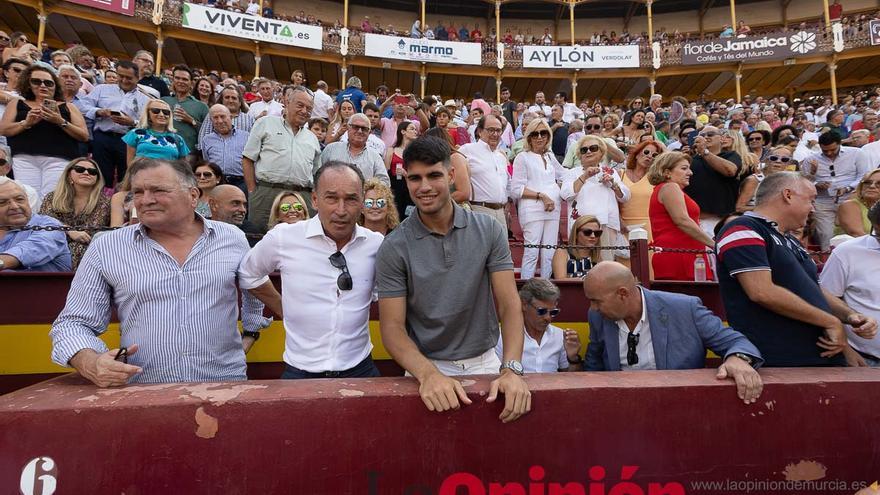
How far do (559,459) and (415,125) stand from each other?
4860 mm

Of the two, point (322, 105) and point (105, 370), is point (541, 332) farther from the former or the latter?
point (322, 105)

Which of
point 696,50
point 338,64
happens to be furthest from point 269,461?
point 696,50

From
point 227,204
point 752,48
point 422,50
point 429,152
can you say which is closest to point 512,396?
point 429,152

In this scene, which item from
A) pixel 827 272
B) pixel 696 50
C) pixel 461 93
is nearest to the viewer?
pixel 827 272

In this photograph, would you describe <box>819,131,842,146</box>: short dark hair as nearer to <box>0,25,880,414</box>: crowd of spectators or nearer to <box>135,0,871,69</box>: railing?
<box>0,25,880,414</box>: crowd of spectators

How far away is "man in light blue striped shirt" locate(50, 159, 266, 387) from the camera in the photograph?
1.88m

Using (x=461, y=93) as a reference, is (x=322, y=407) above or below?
below

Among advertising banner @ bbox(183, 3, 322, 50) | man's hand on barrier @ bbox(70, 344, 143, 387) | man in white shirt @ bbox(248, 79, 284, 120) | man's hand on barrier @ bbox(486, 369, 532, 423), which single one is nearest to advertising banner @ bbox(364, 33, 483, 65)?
advertising banner @ bbox(183, 3, 322, 50)

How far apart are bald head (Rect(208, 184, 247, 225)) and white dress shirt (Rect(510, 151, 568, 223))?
8.25ft

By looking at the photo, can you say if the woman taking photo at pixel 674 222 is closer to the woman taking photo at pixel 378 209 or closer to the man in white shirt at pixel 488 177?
the man in white shirt at pixel 488 177

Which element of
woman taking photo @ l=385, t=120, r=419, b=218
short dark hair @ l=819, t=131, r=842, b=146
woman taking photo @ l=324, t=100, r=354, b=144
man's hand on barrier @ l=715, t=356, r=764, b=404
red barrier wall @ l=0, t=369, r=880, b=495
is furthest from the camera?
short dark hair @ l=819, t=131, r=842, b=146

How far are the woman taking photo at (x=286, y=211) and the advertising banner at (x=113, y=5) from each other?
19342 mm

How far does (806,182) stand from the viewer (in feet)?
7.86

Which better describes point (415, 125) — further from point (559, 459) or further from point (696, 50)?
point (696, 50)
